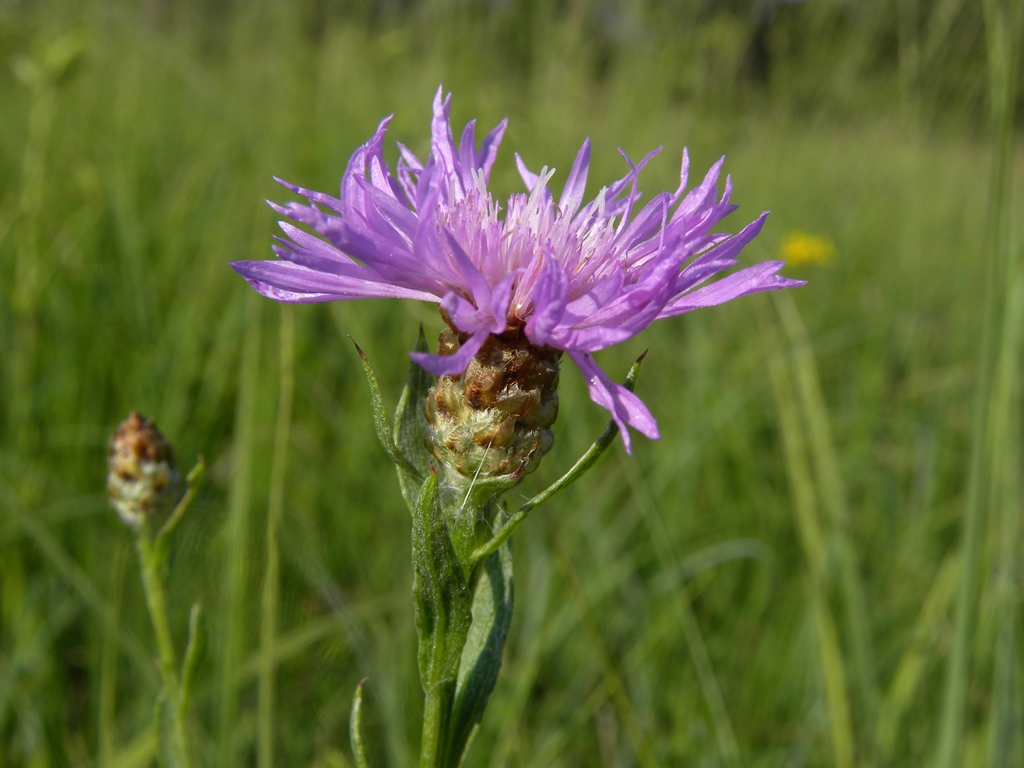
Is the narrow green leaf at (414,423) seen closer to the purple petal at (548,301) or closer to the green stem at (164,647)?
the purple petal at (548,301)

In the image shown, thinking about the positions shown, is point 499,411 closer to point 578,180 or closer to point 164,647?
point 578,180

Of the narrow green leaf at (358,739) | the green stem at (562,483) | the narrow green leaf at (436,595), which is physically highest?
the green stem at (562,483)

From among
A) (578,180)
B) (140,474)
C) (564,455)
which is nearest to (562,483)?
(578,180)

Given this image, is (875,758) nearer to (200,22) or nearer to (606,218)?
(606,218)

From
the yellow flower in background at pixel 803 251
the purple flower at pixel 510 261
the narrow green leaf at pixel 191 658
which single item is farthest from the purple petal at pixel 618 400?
the yellow flower in background at pixel 803 251

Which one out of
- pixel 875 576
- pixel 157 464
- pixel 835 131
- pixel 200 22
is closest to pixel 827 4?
pixel 835 131
